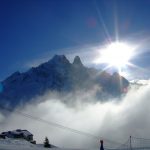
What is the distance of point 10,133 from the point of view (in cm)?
16550

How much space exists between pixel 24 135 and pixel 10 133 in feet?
23.0

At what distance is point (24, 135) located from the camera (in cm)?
16238
